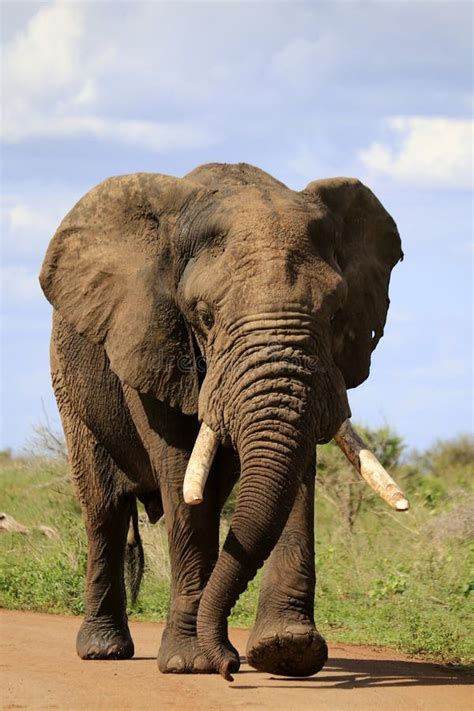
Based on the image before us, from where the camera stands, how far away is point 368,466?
24.6 feet

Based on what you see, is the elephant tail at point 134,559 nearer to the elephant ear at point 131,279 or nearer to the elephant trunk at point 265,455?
the elephant ear at point 131,279

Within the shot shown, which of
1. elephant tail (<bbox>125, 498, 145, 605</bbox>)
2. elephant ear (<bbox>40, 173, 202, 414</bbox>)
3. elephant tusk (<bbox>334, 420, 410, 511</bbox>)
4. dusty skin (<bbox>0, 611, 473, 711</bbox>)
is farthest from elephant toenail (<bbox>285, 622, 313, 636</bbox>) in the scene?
elephant tail (<bbox>125, 498, 145, 605</bbox>)

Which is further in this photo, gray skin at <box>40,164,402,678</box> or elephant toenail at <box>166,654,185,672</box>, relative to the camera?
elephant toenail at <box>166,654,185,672</box>

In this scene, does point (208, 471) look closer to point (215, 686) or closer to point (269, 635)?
point (269, 635)

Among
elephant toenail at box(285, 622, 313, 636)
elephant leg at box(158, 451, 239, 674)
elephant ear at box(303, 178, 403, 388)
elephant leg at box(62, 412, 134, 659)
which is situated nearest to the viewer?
elephant toenail at box(285, 622, 313, 636)

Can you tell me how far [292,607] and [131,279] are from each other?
1.97m

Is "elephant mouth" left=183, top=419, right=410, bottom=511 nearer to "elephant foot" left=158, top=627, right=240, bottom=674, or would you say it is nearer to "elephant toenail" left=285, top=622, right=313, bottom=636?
"elephant toenail" left=285, top=622, right=313, bottom=636

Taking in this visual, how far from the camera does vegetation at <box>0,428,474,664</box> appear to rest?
1073 centimetres

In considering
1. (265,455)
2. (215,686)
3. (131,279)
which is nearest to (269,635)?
(215,686)

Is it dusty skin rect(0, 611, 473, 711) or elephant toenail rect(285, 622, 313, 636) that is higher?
elephant toenail rect(285, 622, 313, 636)

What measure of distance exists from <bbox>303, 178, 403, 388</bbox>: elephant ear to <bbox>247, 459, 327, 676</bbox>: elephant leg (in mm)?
750

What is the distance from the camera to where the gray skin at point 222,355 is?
22.6ft

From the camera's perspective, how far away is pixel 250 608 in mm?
11781

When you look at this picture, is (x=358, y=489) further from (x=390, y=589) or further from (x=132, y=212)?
(x=132, y=212)
